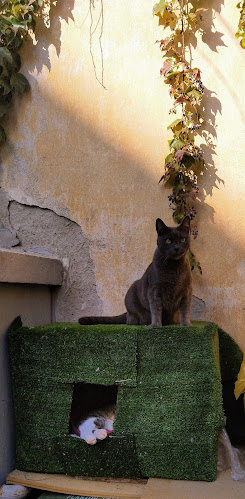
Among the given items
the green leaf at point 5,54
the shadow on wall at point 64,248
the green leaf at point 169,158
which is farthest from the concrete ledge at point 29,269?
the green leaf at point 5,54

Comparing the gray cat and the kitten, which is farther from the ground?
the gray cat

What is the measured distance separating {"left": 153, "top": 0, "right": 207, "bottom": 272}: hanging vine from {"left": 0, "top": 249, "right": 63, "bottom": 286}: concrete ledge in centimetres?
70

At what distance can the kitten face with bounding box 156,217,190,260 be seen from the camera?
2.18 m

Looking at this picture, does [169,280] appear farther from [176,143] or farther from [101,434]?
[176,143]

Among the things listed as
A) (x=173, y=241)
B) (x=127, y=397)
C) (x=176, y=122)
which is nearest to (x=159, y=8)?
(x=176, y=122)

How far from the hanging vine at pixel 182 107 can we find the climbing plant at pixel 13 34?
690 mm

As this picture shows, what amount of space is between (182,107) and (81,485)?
186cm

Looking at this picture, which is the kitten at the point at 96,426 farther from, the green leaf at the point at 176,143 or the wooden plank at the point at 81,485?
the green leaf at the point at 176,143

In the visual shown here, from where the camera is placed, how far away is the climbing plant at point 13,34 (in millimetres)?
2775

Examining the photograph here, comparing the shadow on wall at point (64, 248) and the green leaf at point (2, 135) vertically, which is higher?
the green leaf at point (2, 135)

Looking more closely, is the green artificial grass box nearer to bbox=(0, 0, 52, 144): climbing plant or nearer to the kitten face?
the kitten face

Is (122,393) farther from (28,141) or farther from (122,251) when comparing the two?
(28,141)

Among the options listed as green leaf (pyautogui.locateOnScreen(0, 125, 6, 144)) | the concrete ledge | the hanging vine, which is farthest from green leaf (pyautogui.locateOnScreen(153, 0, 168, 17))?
the concrete ledge

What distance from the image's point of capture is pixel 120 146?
278cm
